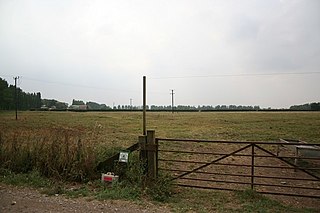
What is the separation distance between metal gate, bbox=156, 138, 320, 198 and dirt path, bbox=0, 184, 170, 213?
1.46m

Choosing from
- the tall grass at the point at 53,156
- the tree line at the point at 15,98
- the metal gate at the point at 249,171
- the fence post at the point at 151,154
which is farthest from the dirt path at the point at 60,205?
the tree line at the point at 15,98

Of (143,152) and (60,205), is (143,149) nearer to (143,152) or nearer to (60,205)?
(143,152)

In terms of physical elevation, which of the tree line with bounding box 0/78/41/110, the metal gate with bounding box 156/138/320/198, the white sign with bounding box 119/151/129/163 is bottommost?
the metal gate with bounding box 156/138/320/198

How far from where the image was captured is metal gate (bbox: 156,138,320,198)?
234 inches

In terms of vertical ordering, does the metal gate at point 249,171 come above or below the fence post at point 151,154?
below

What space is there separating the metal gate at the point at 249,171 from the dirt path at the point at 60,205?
146cm

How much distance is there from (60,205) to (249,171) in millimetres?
6625

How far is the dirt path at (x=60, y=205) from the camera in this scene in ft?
16.2

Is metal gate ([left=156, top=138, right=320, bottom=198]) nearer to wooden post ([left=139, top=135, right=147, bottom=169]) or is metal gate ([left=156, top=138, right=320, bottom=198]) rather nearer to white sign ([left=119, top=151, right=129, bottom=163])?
wooden post ([left=139, top=135, right=147, bottom=169])

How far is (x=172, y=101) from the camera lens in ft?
301

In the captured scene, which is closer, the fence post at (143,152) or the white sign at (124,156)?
the fence post at (143,152)

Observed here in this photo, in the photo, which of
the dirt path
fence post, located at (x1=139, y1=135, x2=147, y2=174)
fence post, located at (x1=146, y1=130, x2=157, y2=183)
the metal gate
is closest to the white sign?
fence post, located at (x1=139, y1=135, x2=147, y2=174)

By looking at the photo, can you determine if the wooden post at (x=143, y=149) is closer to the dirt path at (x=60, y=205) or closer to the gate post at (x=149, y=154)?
the gate post at (x=149, y=154)

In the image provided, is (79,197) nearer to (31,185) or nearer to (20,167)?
(31,185)
